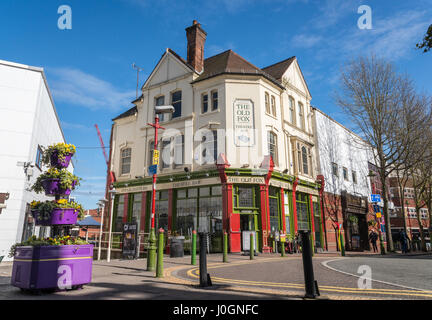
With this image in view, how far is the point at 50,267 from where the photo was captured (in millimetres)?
5770

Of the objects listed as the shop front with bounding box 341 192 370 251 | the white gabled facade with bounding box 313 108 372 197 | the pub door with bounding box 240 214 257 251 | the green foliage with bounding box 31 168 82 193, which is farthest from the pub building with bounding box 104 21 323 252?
the green foliage with bounding box 31 168 82 193

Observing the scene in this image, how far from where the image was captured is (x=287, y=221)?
21.0m

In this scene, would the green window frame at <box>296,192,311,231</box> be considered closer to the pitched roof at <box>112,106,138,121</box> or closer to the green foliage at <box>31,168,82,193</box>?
the pitched roof at <box>112,106,138,121</box>

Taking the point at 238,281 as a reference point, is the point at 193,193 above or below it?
above

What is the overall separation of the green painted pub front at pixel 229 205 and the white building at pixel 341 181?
352 cm

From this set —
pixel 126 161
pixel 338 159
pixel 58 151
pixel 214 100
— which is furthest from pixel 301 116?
pixel 58 151

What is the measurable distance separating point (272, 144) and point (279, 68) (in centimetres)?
787

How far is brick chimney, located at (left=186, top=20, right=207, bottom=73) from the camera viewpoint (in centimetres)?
2364

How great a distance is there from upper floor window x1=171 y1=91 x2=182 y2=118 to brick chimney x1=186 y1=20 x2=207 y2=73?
96.6 inches

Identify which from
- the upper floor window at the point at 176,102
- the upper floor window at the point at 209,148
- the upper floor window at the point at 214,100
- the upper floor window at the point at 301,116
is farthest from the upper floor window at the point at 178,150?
the upper floor window at the point at 301,116

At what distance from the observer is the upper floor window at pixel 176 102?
76.0ft
